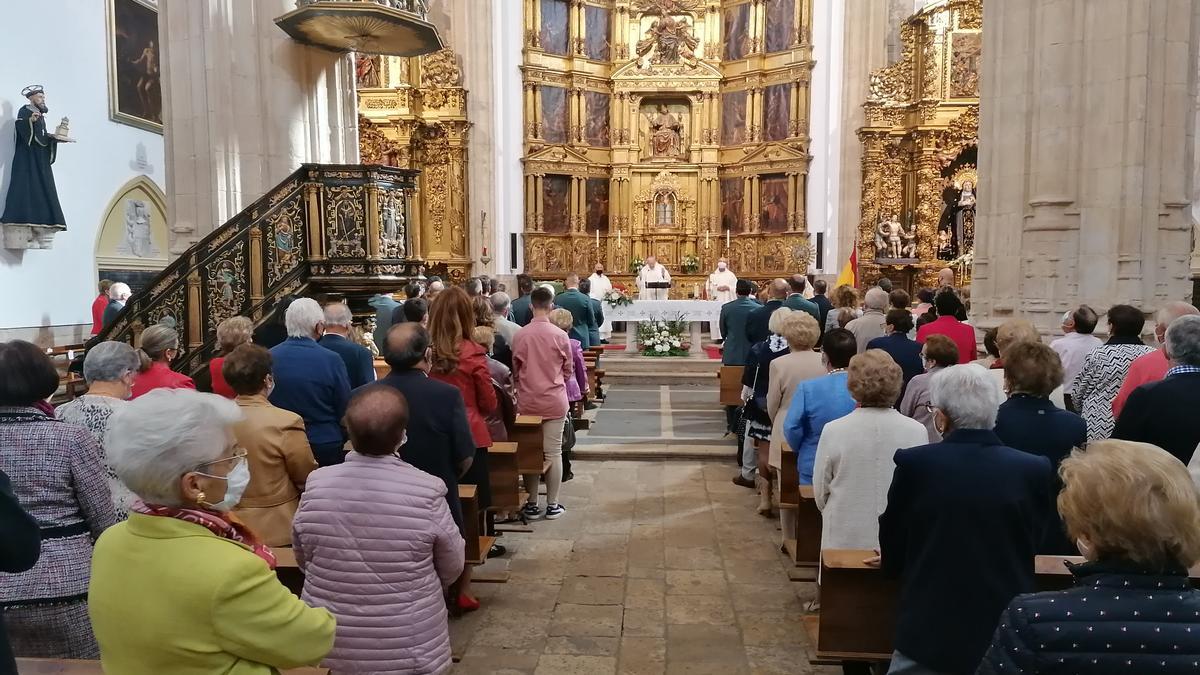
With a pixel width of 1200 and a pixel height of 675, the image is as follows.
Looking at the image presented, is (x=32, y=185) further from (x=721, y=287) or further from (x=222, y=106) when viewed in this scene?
(x=721, y=287)

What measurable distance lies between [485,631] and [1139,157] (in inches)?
290

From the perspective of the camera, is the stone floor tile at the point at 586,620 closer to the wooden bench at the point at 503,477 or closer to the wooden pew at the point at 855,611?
the wooden bench at the point at 503,477

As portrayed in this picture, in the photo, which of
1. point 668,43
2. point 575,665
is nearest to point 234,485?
point 575,665

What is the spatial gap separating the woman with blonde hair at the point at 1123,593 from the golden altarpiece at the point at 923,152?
53.1 ft

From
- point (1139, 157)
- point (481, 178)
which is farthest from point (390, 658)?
point (481, 178)

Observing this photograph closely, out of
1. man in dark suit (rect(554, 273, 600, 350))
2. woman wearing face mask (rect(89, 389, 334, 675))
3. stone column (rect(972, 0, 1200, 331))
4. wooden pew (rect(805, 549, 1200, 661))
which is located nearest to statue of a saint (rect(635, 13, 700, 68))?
man in dark suit (rect(554, 273, 600, 350))

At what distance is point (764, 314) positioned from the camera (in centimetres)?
774

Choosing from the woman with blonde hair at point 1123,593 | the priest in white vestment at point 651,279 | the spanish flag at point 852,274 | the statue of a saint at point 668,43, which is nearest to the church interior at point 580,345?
the woman with blonde hair at point 1123,593

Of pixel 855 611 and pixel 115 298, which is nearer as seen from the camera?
pixel 855 611

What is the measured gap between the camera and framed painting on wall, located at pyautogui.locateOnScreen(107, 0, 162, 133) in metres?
13.6

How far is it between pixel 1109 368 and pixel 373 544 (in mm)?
4236

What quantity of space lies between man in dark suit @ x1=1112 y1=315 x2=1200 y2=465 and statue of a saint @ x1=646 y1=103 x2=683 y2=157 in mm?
17864

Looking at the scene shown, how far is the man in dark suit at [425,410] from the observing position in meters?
3.74

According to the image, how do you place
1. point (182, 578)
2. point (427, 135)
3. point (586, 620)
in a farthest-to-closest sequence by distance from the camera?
point (427, 135) < point (586, 620) < point (182, 578)
